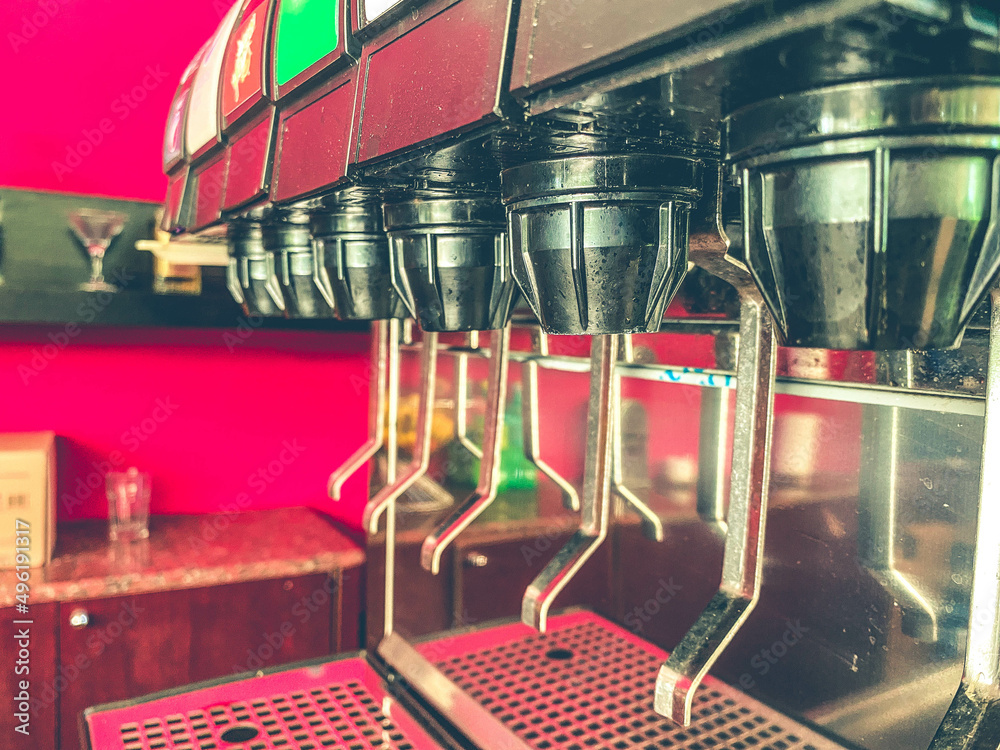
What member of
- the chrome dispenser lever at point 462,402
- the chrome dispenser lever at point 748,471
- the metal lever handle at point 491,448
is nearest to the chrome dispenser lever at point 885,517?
the chrome dispenser lever at point 748,471

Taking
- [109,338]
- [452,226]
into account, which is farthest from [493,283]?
[109,338]

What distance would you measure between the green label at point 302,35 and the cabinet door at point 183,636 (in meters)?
1.56

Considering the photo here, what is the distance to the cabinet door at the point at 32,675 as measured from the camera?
6.00ft

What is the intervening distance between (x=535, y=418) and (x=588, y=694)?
0.40m

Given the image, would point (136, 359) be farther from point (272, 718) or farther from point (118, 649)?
Answer: point (272, 718)

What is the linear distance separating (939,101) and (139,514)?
240 centimetres

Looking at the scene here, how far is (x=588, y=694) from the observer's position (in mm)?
1055

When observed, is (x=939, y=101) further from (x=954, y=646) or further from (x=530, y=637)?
(x=530, y=637)

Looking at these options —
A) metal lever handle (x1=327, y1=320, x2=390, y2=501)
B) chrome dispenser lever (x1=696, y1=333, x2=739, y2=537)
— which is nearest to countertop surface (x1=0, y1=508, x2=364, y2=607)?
metal lever handle (x1=327, y1=320, x2=390, y2=501)

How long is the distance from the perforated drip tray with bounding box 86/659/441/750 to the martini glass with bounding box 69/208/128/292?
1.50m

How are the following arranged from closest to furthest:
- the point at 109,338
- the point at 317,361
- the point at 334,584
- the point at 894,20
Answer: the point at 894,20
the point at 334,584
the point at 109,338
the point at 317,361

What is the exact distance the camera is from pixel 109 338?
8.13 feet

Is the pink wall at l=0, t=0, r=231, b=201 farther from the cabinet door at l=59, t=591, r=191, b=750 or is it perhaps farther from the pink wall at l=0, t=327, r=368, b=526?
the cabinet door at l=59, t=591, r=191, b=750

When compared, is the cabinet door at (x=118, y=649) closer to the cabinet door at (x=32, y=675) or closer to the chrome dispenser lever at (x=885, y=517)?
the cabinet door at (x=32, y=675)
